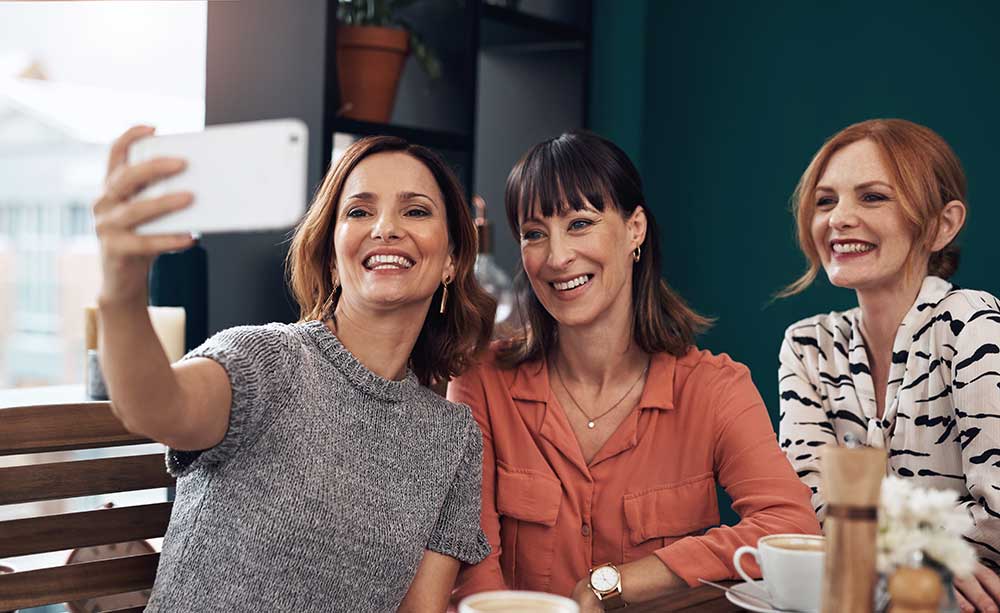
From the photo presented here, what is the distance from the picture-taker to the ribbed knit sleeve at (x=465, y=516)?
1.60m

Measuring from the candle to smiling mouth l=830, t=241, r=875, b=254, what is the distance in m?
1.42

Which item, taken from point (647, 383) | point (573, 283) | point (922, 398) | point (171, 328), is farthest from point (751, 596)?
point (171, 328)

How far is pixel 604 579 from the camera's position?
158 cm

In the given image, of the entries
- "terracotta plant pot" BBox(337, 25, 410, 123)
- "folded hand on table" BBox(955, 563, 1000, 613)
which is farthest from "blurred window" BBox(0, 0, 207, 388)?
"folded hand on table" BBox(955, 563, 1000, 613)

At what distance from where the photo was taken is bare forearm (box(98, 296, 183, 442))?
39.3 inches

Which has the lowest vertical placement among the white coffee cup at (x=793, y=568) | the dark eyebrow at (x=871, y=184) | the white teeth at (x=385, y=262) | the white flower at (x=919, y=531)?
the white coffee cup at (x=793, y=568)

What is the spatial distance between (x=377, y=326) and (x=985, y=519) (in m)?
1.10

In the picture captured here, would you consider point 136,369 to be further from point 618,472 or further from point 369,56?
point 369,56

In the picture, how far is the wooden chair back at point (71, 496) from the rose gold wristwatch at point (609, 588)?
2.21 feet

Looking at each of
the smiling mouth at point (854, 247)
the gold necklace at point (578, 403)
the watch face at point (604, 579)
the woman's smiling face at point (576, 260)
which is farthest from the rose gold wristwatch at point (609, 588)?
the smiling mouth at point (854, 247)

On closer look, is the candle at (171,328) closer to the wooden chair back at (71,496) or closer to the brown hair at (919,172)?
the wooden chair back at (71,496)

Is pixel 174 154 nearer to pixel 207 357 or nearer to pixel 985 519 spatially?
pixel 207 357

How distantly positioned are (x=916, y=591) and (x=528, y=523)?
0.99m

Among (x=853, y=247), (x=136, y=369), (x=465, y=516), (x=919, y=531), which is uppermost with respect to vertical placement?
(x=853, y=247)
